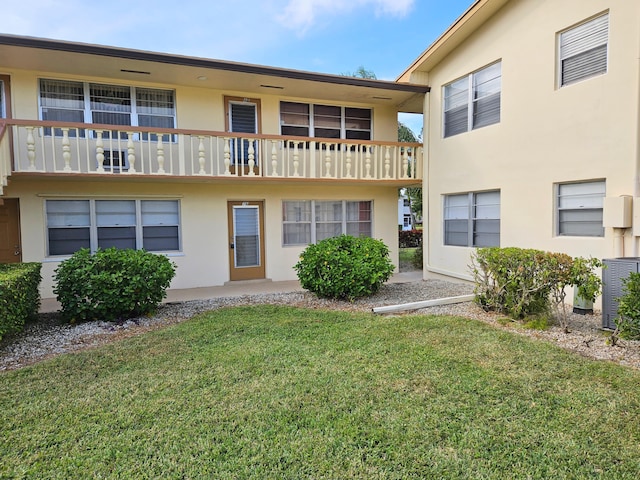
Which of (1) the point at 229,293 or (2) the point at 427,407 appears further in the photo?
(1) the point at 229,293

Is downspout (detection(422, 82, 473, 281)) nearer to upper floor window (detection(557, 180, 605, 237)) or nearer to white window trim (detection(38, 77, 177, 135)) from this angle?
upper floor window (detection(557, 180, 605, 237))

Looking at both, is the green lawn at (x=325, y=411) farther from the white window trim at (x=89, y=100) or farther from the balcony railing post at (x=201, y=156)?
the white window trim at (x=89, y=100)

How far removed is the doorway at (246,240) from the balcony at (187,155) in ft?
4.03

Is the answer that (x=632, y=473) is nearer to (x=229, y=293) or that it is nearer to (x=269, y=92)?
(x=229, y=293)

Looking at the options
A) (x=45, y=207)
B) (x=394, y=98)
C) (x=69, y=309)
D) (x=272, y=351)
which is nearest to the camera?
(x=272, y=351)

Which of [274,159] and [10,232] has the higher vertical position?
[274,159]

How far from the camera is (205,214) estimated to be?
10.3 meters

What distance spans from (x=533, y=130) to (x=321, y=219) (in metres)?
5.81

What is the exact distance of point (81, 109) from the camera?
30.0 ft

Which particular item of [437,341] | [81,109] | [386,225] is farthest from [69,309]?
[386,225]

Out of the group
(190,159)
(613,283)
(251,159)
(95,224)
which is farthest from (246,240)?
(613,283)

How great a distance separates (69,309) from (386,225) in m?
8.41

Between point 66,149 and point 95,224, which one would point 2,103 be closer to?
point 66,149

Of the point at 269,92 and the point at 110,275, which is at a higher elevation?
the point at 269,92
